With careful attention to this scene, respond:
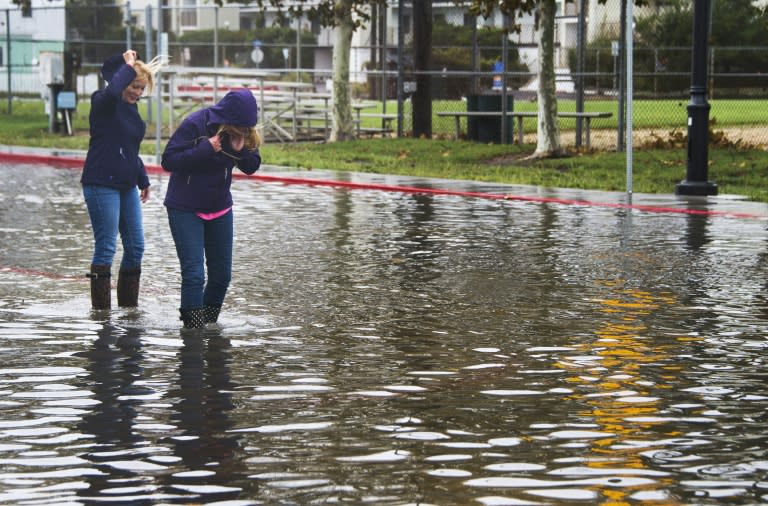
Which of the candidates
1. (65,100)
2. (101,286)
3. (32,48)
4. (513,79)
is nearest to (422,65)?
(65,100)

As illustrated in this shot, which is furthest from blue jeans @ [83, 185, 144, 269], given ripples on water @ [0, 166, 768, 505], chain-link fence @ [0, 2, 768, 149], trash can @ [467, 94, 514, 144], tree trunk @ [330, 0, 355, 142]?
tree trunk @ [330, 0, 355, 142]

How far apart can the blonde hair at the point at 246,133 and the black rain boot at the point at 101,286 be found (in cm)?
167

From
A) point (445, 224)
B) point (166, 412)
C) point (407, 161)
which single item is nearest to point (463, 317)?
point (166, 412)

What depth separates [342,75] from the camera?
107 feet

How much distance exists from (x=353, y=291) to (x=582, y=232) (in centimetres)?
530

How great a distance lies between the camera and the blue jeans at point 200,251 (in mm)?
10289

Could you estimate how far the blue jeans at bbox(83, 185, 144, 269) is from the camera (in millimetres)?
11133

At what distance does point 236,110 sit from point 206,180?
51 centimetres

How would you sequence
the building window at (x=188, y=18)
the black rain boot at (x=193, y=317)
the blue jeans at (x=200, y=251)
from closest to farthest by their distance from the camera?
the blue jeans at (x=200, y=251) → the black rain boot at (x=193, y=317) → the building window at (x=188, y=18)

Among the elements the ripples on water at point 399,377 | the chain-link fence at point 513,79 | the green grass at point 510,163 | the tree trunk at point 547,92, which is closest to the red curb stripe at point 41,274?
the ripples on water at point 399,377

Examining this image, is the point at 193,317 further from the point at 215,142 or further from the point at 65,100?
the point at 65,100

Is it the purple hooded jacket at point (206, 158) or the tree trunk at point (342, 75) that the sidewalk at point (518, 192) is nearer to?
the tree trunk at point (342, 75)

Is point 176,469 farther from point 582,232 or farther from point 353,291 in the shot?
point 582,232

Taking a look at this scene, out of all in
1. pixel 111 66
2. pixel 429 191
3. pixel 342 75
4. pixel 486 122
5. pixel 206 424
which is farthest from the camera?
pixel 342 75
